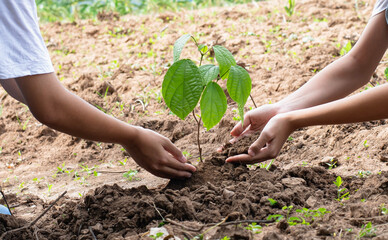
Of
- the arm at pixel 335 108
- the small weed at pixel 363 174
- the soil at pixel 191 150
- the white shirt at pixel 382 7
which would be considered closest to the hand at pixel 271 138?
the arm at pixel 335 108

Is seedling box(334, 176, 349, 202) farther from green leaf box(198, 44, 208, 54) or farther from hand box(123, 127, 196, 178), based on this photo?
green leaf box(198, 44, 208, 54)

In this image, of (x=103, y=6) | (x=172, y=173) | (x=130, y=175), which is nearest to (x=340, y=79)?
(x=172, y=173)

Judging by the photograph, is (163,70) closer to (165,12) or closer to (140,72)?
(140,72)

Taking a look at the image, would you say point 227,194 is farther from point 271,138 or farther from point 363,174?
point 363,174

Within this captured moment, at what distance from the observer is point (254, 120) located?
98.0 inches

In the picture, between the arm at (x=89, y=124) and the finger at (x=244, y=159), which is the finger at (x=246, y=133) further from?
the arm at (x=89, y=124)

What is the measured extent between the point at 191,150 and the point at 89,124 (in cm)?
130

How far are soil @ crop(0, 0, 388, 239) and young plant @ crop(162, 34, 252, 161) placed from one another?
28 cm

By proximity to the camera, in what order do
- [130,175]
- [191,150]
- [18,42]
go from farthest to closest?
[191,150] → [130,175] → [18,42]

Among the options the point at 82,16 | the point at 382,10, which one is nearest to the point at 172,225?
the point at 382,10

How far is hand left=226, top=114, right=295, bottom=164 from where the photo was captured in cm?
212

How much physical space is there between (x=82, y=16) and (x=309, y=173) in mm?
4797

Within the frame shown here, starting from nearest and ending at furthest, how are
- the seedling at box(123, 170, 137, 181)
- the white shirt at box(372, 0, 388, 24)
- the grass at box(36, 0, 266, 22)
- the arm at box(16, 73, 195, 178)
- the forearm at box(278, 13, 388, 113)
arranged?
the arm at box(16, 73, 195, 178), the white shirt at box(372, 0, 388, 24), the forearm at box(278, 13, 388, 113), the seedling at box(123, 170, 137, 181), the grass at box(36, 0, 266, 22)

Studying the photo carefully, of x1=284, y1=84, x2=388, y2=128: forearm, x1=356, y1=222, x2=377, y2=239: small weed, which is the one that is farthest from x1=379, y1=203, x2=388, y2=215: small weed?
x1=284, y1=84, x2=388, y2=128: forearm
